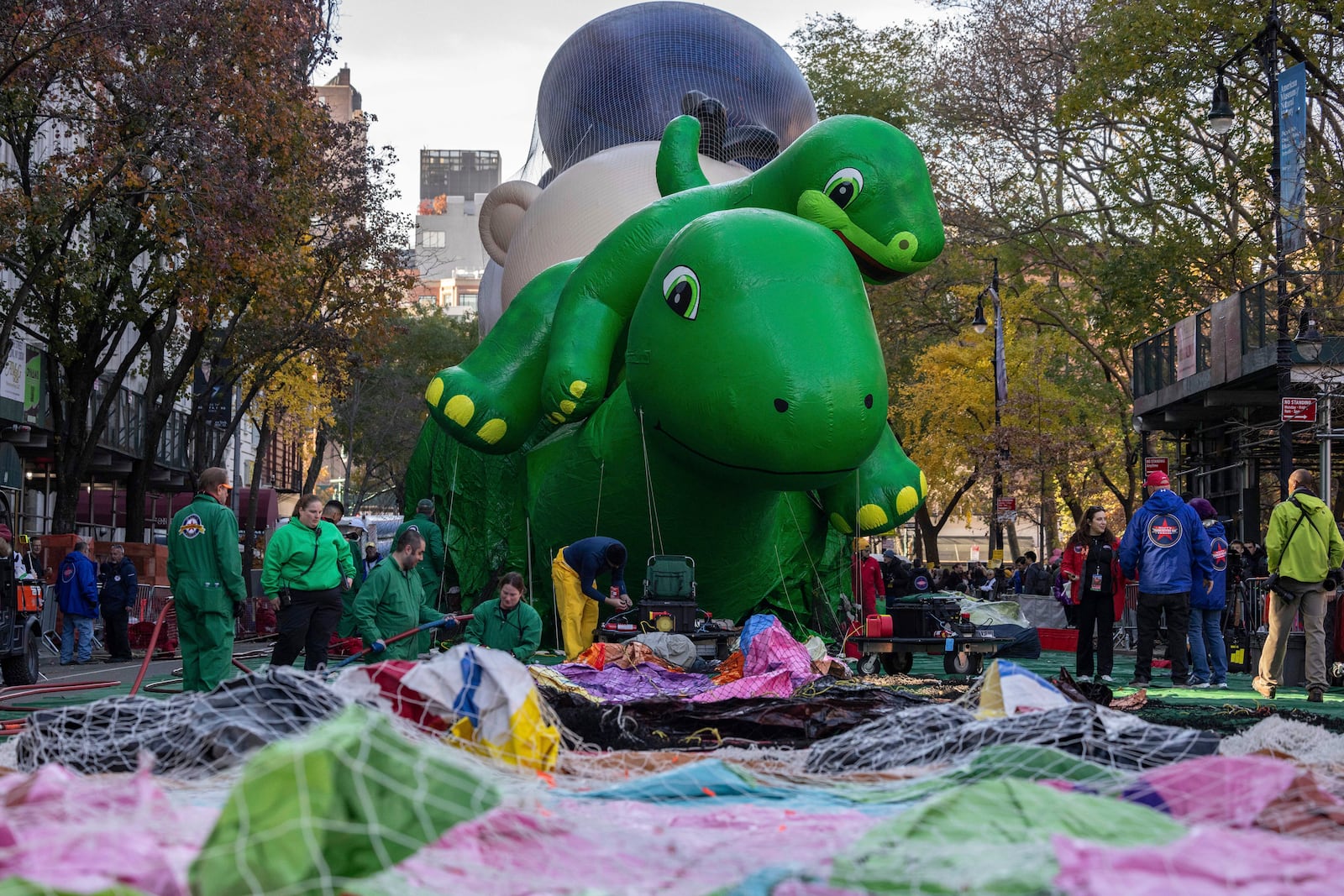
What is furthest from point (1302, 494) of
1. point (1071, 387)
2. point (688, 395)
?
point (1071, 387)

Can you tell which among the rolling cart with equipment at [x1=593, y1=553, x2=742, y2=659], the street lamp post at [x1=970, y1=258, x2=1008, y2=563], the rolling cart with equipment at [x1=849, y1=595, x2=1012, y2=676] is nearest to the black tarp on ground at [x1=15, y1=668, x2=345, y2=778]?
the rolling cart with equipment at [x1=593, y1=553, x2=742, y2=659]

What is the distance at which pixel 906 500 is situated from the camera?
495 inches

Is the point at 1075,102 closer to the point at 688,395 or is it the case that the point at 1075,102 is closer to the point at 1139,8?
the point at 1139,8

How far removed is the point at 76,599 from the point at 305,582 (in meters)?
8.74

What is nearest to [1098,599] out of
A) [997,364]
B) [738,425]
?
[738,425]

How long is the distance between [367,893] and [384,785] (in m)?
0.33

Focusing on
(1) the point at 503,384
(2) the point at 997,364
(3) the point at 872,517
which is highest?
(2) the point at 997,364

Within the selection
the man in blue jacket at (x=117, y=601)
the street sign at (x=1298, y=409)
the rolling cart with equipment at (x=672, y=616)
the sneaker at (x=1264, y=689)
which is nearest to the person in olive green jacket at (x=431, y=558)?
the rolling cart with equipment at (x=672, y=616)

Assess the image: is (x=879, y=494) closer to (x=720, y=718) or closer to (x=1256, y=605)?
(x=720, y=718)

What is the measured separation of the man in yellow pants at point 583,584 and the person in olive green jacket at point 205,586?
11.1 feet

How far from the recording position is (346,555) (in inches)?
474

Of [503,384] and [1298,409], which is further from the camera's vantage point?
[1298,409]

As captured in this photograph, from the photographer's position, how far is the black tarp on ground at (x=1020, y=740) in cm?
502

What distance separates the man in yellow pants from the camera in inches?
494
